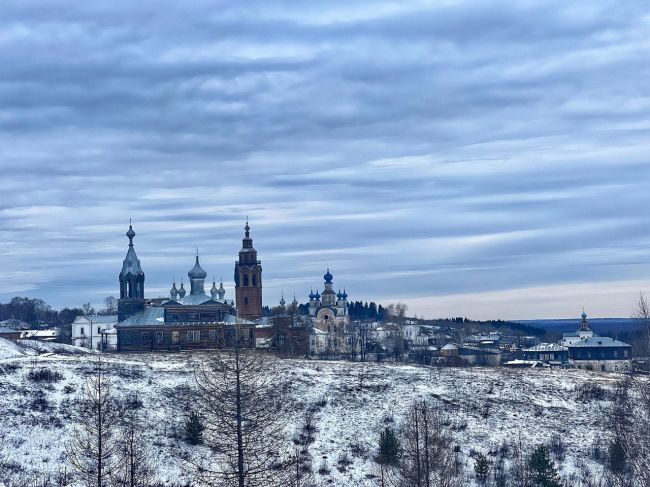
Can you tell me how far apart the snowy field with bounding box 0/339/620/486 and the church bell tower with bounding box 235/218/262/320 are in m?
50.5

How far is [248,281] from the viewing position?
13350 cm

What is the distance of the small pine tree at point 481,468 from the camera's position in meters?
56.5

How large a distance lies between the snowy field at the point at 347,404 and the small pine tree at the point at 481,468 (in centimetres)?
232

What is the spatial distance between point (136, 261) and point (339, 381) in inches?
1817

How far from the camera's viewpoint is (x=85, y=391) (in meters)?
64.8

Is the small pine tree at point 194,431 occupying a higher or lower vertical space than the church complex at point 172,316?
lower

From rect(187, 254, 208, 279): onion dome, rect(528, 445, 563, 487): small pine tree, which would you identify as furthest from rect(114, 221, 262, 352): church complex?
rect(528, 445, 563, 487): small pine tree

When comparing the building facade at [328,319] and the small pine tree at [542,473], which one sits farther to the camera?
the building facade at [328,319]

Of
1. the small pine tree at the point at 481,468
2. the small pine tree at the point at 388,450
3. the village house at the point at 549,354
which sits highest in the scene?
the village house at the point at 549,354

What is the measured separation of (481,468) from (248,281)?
3137 inches

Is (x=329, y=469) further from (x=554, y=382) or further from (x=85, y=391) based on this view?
(x=554, y=382)

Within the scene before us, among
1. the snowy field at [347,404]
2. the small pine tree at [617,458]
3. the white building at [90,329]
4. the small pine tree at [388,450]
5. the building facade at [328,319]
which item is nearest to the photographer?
the small pine tree at [388,450]

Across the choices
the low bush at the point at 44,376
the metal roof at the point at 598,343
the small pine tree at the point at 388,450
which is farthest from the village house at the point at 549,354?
the low bush at the point at 44,376

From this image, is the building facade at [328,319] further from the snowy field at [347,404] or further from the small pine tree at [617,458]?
the small pine tree at [617,458]
